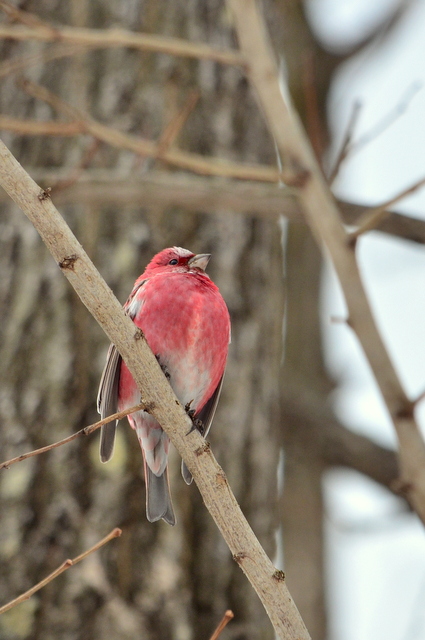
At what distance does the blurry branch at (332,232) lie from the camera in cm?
290

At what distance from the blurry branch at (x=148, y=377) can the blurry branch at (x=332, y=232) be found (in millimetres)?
792

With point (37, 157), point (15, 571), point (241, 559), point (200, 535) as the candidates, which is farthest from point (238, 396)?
point (241, 559)

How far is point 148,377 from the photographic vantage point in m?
2.47

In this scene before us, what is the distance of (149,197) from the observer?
4238 millimetres

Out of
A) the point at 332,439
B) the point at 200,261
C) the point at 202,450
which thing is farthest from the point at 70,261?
the point at 332,439

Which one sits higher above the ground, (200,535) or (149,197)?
(149,197)

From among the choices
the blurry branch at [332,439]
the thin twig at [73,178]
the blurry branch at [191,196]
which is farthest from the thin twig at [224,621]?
the blurry branch at [332,439]

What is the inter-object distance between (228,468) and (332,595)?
3054 mm

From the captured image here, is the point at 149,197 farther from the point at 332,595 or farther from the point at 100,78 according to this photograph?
the point at 332,595

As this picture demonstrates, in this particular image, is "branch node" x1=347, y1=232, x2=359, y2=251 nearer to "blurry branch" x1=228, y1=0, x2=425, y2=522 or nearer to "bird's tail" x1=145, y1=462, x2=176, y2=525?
"blurry branch" x1=228, y1=0, x2=425, y2=522

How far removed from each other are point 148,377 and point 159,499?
55.9 inches

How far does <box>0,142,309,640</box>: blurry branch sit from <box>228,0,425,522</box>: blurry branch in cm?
79

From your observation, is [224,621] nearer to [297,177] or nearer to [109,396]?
[109,396]

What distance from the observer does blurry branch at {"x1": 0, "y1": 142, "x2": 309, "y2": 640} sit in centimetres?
234
